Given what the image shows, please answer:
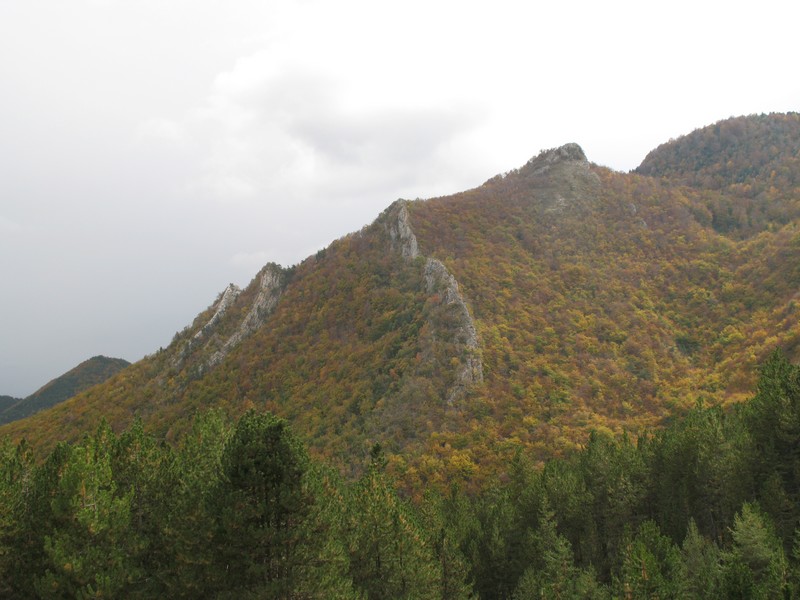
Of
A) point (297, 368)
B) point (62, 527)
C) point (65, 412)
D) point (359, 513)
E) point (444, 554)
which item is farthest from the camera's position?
point (65, 412)

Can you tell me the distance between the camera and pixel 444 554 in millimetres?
28797

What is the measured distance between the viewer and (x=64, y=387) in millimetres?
→ 137750

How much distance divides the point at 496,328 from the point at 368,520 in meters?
46.2

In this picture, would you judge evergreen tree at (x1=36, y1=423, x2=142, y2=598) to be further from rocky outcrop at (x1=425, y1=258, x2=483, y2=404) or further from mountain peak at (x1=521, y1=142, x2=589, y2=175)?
mountain peak at (x1=521, y1=142, x2=589, y2=175)

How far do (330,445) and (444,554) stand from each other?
93.4 feet

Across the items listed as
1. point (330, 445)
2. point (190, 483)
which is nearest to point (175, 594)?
point (190, 483)

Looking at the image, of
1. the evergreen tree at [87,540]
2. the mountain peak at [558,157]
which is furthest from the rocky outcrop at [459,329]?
the mountain peak at [558,157]

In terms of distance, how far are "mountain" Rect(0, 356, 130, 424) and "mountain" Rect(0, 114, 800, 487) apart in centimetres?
5210

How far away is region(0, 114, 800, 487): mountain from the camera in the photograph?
55344 mm

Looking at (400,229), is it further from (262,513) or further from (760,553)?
(262,513)

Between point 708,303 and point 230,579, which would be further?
point 708,303

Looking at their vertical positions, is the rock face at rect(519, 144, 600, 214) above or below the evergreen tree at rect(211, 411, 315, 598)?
above

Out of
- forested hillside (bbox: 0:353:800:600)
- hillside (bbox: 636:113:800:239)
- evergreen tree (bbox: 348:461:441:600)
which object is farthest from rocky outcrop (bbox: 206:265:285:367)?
hillside (bbox: 636:113:800:239)

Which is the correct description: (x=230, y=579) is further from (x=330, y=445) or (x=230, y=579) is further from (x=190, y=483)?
(x=330, y=445)
